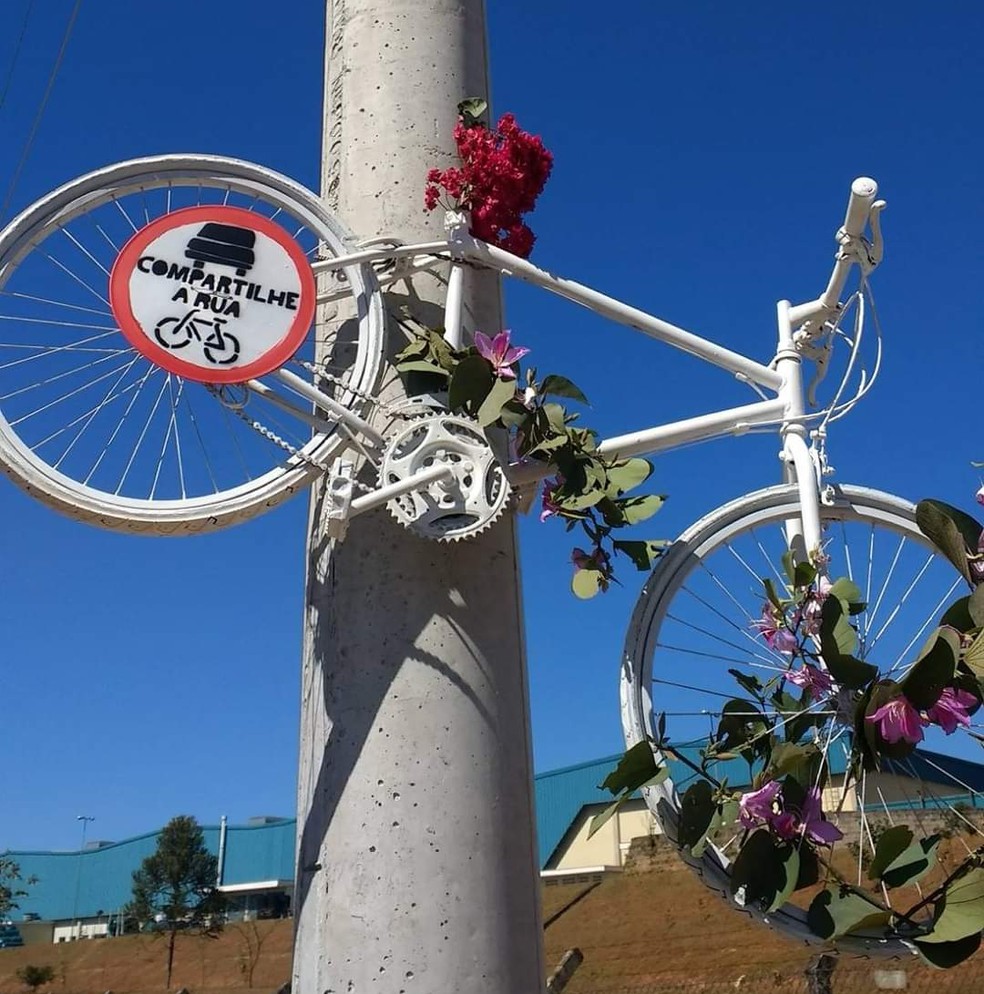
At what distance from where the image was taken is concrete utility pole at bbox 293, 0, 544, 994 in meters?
3.12

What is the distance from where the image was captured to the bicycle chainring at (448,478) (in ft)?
11.1

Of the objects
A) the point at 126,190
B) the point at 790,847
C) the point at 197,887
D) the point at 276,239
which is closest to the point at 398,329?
the point at 276,239

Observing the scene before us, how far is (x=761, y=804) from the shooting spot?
10.1 ft

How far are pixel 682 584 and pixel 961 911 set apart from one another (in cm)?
135

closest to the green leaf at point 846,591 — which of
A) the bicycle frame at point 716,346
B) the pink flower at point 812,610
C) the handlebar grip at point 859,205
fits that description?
the pink flower at point 812,610

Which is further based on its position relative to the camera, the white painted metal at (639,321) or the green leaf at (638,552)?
the white painted metal at (639,321)

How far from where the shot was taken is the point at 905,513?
4004 mm

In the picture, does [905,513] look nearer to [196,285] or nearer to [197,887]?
[196,285]

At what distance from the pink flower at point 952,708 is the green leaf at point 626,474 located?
1.18m

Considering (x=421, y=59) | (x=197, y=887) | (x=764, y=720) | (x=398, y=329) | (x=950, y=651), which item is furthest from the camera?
(x=197, y=887)

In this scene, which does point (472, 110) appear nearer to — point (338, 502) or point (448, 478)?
point (448, 478)

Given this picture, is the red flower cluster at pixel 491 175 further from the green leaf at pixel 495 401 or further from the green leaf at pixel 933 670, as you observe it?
the green leaf at pixel 933 670

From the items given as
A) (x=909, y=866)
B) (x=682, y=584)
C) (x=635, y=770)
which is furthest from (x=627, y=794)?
(x=682, y=584)

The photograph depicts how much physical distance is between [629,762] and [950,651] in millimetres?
945
